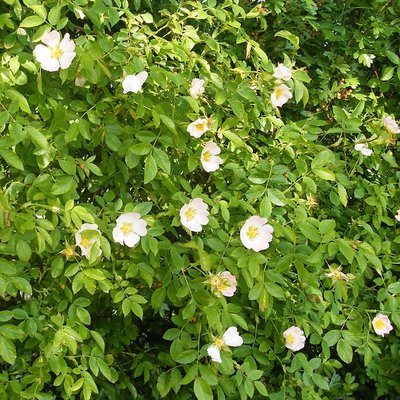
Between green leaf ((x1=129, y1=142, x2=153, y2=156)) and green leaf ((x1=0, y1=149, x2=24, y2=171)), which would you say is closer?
green leaf ((x1=0, y1=149, x2=24, y2=171))

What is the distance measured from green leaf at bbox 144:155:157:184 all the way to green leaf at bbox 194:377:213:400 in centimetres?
52

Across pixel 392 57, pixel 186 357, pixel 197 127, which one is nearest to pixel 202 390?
pixel 186 357

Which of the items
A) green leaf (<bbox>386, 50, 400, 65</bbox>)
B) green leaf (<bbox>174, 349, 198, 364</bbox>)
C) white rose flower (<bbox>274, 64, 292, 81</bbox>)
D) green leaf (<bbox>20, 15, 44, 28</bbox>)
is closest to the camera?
green leaf (<bbox>20, 15, 44, 28</bbox>)

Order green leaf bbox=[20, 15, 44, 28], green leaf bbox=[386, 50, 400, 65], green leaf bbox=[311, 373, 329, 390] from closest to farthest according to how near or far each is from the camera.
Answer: green leaf bbox=[20, 15, 44, 28] → green leaf bbox=[311, 373, 329, 390] → green leaf bbox=[386, 50, 400, 65]

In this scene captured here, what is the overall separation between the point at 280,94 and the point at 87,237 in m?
0.74

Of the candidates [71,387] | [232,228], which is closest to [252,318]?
[232,228]

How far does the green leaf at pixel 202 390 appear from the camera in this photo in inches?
66.9

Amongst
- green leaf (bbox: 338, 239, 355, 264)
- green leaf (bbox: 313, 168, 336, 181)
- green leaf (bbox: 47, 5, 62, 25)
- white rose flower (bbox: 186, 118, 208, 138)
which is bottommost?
green leaf (bbox: 338, 239, 355, 264)

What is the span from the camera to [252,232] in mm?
1761

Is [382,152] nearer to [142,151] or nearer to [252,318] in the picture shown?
[252,318]

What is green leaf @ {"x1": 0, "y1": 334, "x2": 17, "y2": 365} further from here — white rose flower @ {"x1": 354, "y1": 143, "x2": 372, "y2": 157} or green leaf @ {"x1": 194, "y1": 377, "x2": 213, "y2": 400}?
white rose flower @ {"x1": 354, "y1": 143, "x2": 372, "y2": 157}

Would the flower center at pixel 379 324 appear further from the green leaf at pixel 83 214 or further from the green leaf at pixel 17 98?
the green leaf at pixel 17 98

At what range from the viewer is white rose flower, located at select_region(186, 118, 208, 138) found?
1781 millimetres

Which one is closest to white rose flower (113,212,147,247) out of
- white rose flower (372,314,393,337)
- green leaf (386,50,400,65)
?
white rose flower (372,314,393,337)
